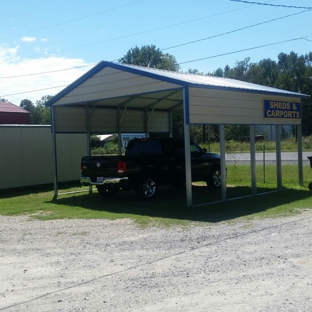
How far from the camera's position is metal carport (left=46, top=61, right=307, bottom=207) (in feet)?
42.6

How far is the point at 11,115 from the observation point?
3750 centimetres

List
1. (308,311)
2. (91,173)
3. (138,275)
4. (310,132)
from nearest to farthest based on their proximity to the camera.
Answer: (308,311) < (138,275) < (91,173) < (310,132)

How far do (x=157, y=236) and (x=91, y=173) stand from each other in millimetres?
5881

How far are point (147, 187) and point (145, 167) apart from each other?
646mm

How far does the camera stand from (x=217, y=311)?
5.18 m

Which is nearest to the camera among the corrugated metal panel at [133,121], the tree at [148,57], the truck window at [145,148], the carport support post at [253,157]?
the carport support post at [253,157]

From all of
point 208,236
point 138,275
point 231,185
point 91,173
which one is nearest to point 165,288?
point 138,275

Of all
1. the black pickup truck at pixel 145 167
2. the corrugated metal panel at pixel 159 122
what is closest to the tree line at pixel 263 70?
the corrugated metal panel at pixel 159 122

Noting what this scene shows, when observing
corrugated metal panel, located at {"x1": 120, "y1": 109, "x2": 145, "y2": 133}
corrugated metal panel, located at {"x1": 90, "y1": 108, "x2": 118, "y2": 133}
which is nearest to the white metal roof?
corrugated metal panel, located at {"x1": 90, "y1": 108, "x2": 118, "y2": 133}

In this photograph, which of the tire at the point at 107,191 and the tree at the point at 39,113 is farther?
the tree at the point at 39,113

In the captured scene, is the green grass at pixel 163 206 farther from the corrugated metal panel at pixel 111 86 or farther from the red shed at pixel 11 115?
the red shed at pixel 11 115

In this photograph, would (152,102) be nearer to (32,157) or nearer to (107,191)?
(107,191)

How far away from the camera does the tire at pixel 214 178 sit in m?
17.3

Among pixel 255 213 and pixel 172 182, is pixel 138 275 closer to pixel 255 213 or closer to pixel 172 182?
pixel 255 213
